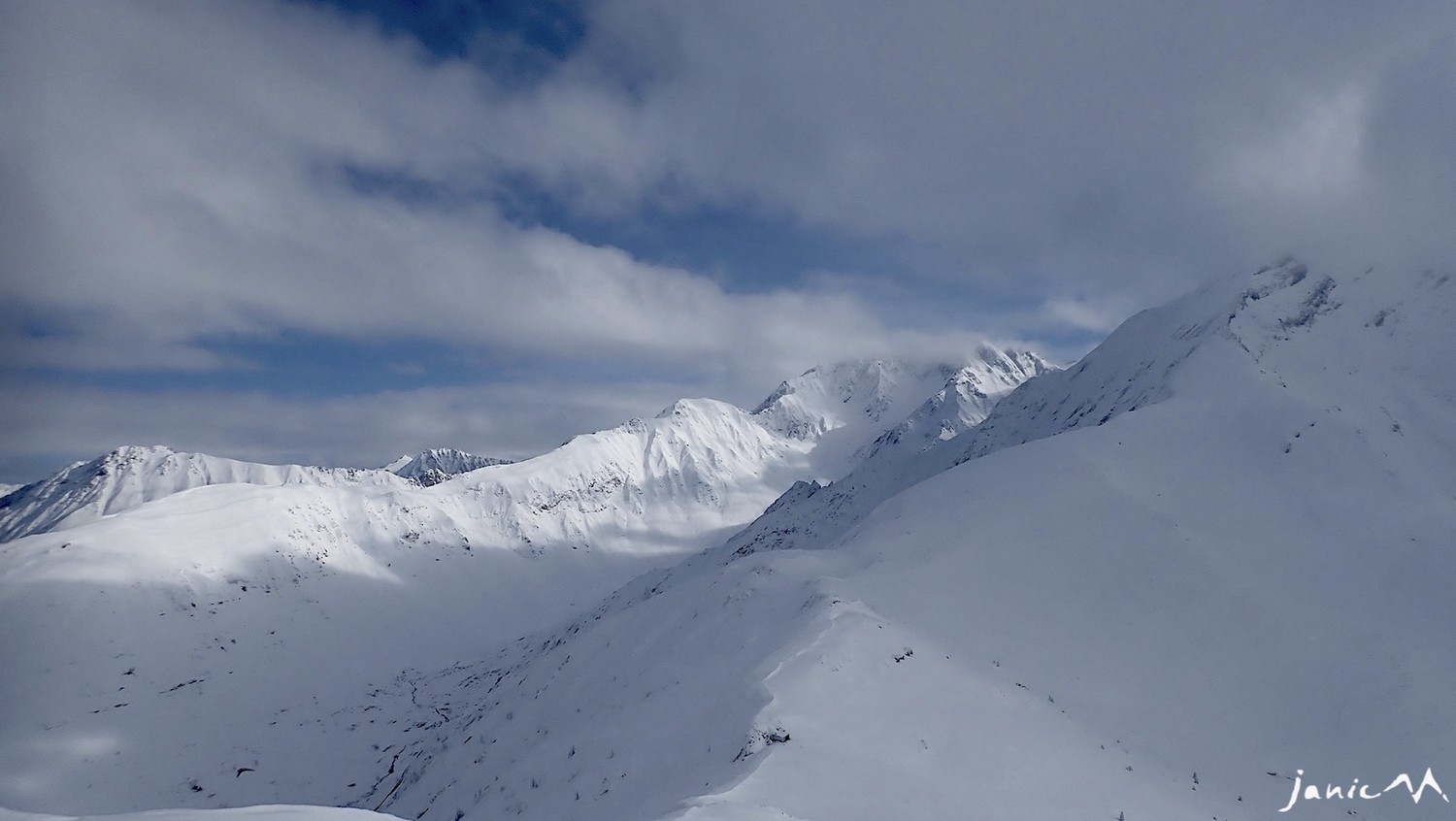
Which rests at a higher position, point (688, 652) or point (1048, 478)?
point (1048, 478)

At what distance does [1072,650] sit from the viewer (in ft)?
83.7

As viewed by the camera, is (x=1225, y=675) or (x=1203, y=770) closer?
(x=1203, y=770)

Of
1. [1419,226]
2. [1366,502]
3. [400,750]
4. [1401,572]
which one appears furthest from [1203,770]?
[1419,226]

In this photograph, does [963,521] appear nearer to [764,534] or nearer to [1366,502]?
[1366,502]

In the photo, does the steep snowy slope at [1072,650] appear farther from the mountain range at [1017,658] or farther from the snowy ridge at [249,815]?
the snowy ridge at [249,815]

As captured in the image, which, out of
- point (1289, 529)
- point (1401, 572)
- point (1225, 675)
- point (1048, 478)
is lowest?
point (1225, 675)


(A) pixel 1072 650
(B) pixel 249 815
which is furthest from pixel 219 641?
(A) pixel 1072 650

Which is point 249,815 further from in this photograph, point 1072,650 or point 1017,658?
point 1072,650

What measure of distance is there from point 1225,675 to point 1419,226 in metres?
75.9

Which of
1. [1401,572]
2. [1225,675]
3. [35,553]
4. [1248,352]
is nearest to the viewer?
[1225,675]

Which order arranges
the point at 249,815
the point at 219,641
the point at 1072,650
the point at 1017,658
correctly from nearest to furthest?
1. the point at 249,815
2. the point at 1017,658
3. the point at 1072,650
4. the point at 219,641

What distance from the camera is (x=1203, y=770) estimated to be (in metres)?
19.4

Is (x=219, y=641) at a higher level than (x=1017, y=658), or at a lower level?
lower

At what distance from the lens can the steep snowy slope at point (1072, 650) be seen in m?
15.9
